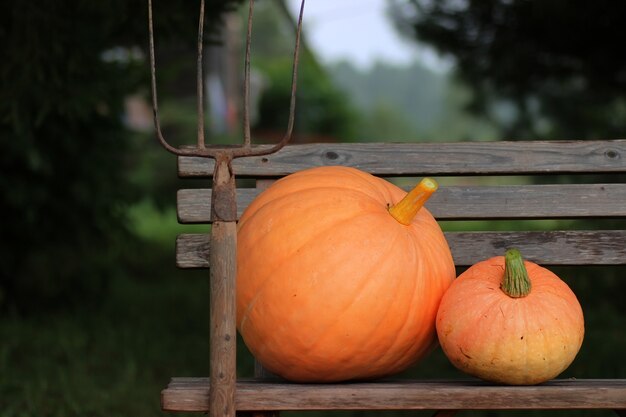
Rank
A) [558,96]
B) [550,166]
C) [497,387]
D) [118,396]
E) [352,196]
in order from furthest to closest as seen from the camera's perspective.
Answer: [558,96] → [118,396] → [550,166] → [352,196] → [497,387]

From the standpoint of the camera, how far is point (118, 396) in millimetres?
3861

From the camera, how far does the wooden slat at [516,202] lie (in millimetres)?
2834

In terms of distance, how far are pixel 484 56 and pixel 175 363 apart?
2840 millimetres

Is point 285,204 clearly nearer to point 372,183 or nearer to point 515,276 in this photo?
point 372,183

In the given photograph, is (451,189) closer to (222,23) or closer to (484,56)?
(222,23)

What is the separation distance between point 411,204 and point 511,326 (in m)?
0.39

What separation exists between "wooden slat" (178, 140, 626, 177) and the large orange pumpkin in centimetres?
48

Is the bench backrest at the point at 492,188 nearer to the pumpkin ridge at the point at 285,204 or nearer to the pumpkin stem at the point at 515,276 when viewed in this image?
the pumpkin ridge at the point at 285,204

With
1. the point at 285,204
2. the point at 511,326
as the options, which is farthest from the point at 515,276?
the point at 285,204

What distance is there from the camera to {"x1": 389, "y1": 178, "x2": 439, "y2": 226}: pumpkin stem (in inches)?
90.1

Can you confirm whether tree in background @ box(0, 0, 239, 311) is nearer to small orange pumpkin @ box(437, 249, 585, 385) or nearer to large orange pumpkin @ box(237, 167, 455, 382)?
large orange pumpkin @ box(237, 167, 455, 382)

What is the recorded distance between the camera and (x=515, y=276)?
7.27 ft

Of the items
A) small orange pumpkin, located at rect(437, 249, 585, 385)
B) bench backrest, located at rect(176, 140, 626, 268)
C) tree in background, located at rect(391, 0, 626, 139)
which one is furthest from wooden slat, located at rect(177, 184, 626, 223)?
tree in background, located at rect(391, 0, 626, 139)

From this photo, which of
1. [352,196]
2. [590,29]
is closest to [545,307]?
[352,196]
